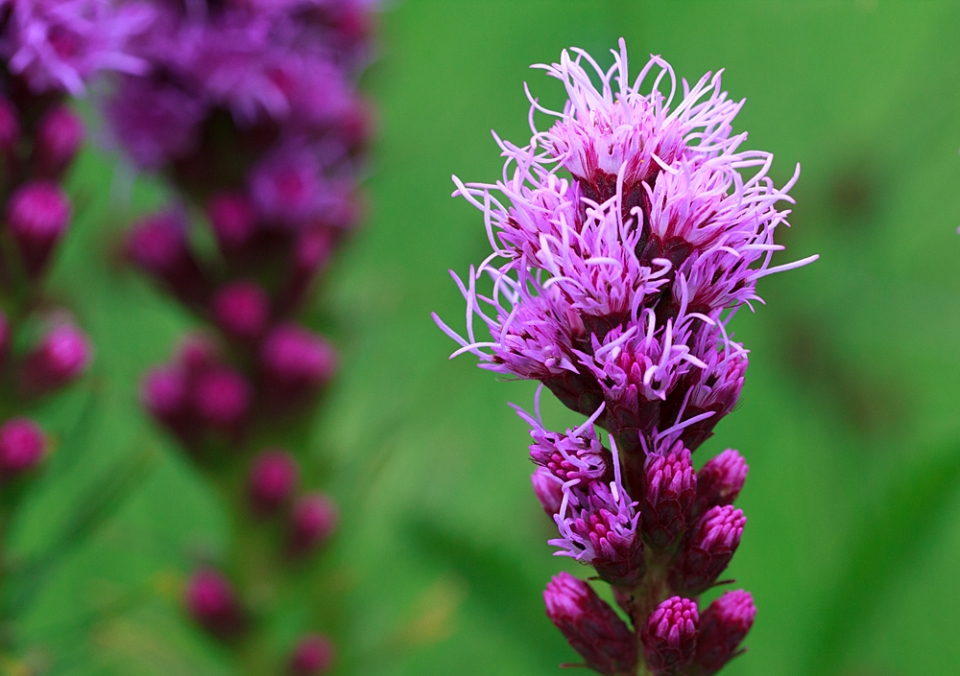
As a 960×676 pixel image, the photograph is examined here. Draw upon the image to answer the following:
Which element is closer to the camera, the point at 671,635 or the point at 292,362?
the point at 671,635

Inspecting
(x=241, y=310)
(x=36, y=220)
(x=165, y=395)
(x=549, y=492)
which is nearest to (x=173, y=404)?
(x=165, y=395)

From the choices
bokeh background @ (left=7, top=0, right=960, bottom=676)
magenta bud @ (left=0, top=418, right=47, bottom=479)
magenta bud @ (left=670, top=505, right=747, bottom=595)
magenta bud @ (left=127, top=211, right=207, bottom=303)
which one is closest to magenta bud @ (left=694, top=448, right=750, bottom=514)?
magenta bud @ (left=670, top=505, right=747, bottom=595)

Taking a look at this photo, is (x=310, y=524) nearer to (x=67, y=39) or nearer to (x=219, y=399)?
(x=219, y=399)

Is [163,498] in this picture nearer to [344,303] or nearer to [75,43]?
[344,303]

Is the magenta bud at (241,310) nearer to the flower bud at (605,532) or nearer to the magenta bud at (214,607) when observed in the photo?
the magenta bud at (214,607)

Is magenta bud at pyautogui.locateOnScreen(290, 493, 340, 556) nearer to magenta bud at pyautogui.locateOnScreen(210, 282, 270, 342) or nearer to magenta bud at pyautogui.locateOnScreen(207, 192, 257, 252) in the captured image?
magenta bud at pyautogui.locateOnScreen(210, 282, 270, 342)

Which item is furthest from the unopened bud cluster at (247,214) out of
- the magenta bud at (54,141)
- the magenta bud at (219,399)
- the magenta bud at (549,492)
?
the magenta bud at (549,492)

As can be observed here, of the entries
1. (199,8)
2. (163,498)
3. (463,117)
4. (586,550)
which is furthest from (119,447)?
(586,550)
